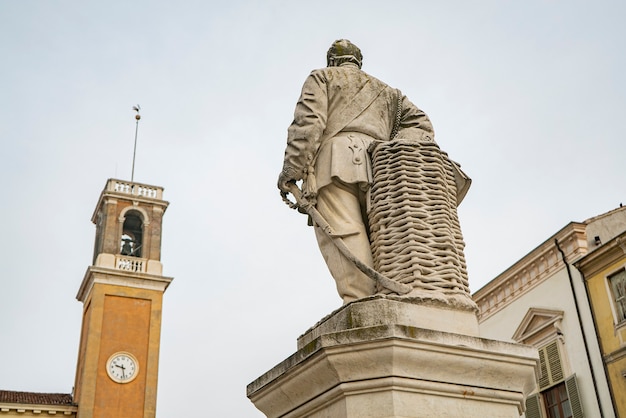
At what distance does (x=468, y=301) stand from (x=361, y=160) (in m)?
1.05

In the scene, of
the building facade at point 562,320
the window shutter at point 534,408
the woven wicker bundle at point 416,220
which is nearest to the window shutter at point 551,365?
the building facade at point 562,320

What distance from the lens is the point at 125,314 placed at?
Answer: 34969 millimetres

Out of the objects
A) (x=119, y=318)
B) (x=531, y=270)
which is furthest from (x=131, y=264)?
(x=531, y=270)

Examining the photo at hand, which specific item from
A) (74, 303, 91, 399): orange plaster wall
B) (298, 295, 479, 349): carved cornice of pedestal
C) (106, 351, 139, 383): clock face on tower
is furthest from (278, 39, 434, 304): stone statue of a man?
(74, 303, 91, 399): orange plaster wall

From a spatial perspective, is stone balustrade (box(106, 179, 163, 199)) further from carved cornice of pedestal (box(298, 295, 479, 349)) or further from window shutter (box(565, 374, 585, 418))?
carved cornice of pedestal (box(298, 295, 479, 349))

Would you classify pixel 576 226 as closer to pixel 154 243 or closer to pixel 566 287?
pixel 566 287

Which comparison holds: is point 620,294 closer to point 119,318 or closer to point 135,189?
point 119,318

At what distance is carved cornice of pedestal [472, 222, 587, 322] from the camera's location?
19.1 m

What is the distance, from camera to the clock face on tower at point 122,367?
1318 inches

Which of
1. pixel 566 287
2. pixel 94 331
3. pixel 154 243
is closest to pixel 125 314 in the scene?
pixel 94 331

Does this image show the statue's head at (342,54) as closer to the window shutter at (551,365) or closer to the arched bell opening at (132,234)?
the window shutter at (551,365)

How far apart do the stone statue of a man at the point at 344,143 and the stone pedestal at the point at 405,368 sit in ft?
1.25

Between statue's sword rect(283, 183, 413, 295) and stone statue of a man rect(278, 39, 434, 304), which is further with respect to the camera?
stone statue of a man rect(278, 39, 434, 304)

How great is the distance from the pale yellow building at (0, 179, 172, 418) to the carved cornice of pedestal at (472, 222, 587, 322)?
1801 centimetres
